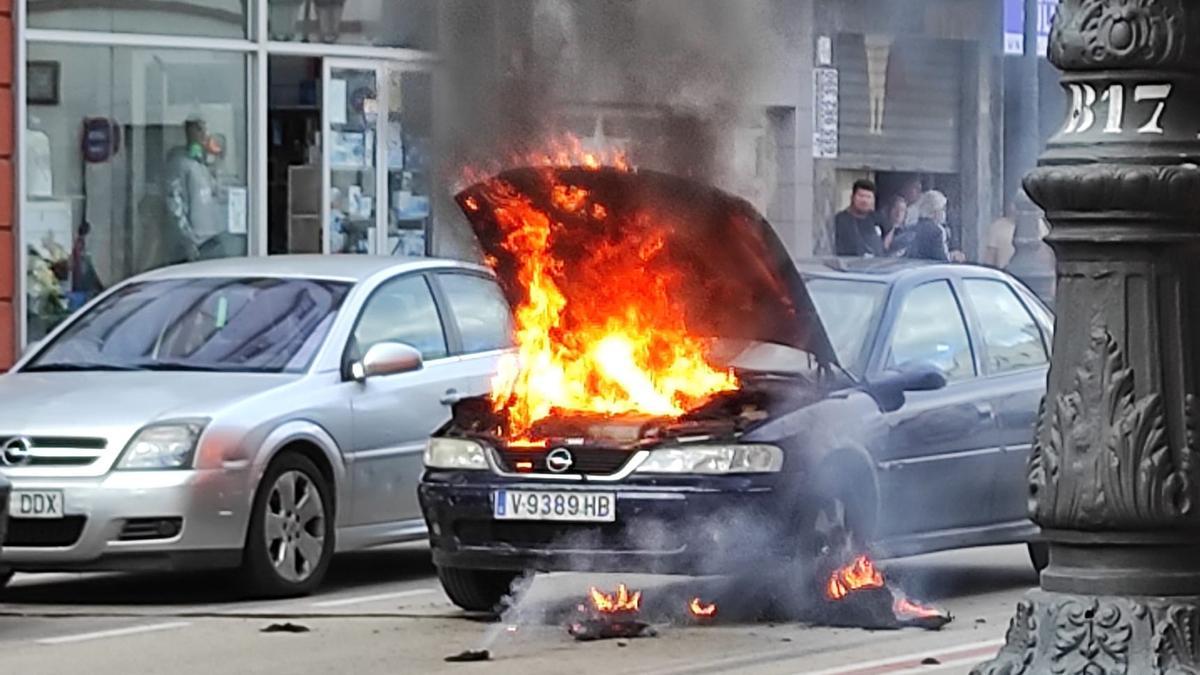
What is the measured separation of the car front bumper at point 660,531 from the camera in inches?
418

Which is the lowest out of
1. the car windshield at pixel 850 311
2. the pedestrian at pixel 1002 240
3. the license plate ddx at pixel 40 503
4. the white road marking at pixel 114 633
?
the white road marking at pixel 114 633

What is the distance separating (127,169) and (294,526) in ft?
26.6

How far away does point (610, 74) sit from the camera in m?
10.7

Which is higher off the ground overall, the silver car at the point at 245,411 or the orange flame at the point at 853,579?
the silver car at the point at 245,411

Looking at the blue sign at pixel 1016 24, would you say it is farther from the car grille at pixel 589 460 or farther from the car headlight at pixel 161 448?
the car headlight at pixel 161 448

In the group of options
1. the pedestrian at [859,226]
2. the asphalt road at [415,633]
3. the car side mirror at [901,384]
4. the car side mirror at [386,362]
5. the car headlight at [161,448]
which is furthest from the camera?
the pedestrian at [859,226]

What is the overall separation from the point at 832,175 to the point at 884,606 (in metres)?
3.33

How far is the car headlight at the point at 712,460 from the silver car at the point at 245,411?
1.92 m

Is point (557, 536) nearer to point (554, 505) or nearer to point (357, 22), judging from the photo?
point (554, 505)

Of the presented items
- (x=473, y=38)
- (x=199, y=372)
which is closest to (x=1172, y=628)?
(x=473, y=38)

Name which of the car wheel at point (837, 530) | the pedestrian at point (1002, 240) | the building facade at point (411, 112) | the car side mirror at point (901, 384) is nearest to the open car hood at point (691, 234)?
the building facade at point (411, 112)

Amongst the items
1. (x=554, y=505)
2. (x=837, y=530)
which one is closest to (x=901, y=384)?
(x=837, y=530)

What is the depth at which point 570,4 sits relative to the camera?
10.7 m

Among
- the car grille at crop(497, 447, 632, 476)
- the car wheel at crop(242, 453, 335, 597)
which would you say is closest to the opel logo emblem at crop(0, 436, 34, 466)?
the car wheel at crop(242, 453, 335, 597)
